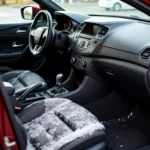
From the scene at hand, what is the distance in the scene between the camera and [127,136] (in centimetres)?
A: 240

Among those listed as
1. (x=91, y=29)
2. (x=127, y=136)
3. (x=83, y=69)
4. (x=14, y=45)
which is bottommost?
(x=127, y=136)

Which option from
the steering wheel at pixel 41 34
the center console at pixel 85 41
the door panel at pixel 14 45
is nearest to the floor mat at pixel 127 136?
the center console at pixel 85 41

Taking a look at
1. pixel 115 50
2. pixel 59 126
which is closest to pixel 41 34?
pixel 115 50

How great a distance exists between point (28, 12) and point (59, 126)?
1.70 m

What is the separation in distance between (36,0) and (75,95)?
1.00 meters

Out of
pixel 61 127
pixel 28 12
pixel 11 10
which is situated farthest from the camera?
pixel 28 12

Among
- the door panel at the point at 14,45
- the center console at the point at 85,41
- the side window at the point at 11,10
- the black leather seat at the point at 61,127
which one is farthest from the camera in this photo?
the door panel at the point at 14,45

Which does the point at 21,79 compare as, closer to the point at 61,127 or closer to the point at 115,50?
the point at 115,50

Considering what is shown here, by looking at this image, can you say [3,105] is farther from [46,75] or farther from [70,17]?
[46,75]

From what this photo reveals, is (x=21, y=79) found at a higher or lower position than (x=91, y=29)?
lower

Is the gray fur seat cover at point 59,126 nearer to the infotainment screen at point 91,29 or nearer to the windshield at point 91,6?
the infotainment screen at point 91,29

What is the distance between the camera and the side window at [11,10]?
2.84 meters

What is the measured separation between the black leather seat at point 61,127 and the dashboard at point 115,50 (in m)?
0.44

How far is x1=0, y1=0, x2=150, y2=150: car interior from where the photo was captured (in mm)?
1704
